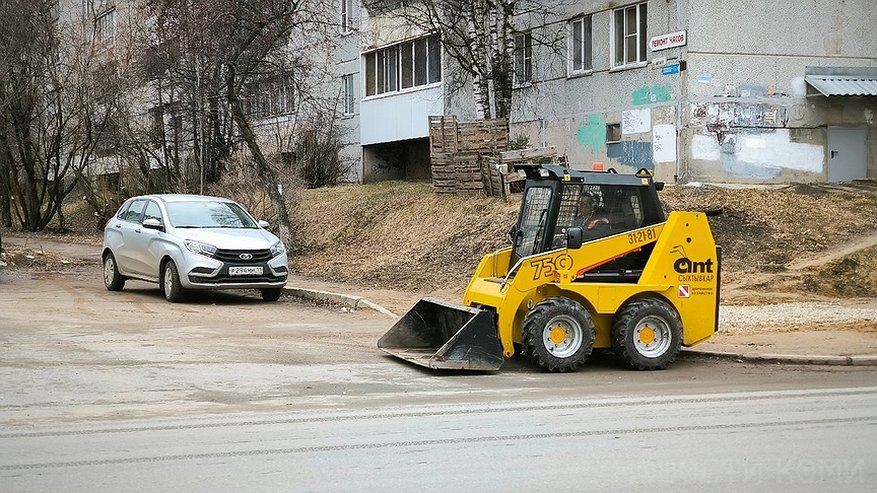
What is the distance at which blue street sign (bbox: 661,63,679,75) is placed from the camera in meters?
27.5

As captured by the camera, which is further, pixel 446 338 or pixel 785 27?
pixel 785 27

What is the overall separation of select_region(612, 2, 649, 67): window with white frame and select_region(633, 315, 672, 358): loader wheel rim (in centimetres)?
1758

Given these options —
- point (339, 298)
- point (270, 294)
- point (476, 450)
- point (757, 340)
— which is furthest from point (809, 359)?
point (270, 294)

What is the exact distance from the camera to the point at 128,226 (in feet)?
67.4

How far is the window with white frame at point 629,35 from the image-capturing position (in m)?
29.1

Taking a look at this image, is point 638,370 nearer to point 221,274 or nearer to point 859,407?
point 859,407

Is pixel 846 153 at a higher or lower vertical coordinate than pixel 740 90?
lower

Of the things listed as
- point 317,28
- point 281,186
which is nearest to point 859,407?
point 281,186

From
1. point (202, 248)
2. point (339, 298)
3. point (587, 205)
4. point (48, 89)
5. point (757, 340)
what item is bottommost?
point (757, 340)

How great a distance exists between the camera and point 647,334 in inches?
490

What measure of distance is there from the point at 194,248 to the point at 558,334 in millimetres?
8447

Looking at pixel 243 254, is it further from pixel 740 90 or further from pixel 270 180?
pixel 740 90

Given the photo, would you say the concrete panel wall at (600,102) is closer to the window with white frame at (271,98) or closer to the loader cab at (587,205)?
the window with white frame at (271,98)

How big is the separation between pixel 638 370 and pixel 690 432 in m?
4.05
